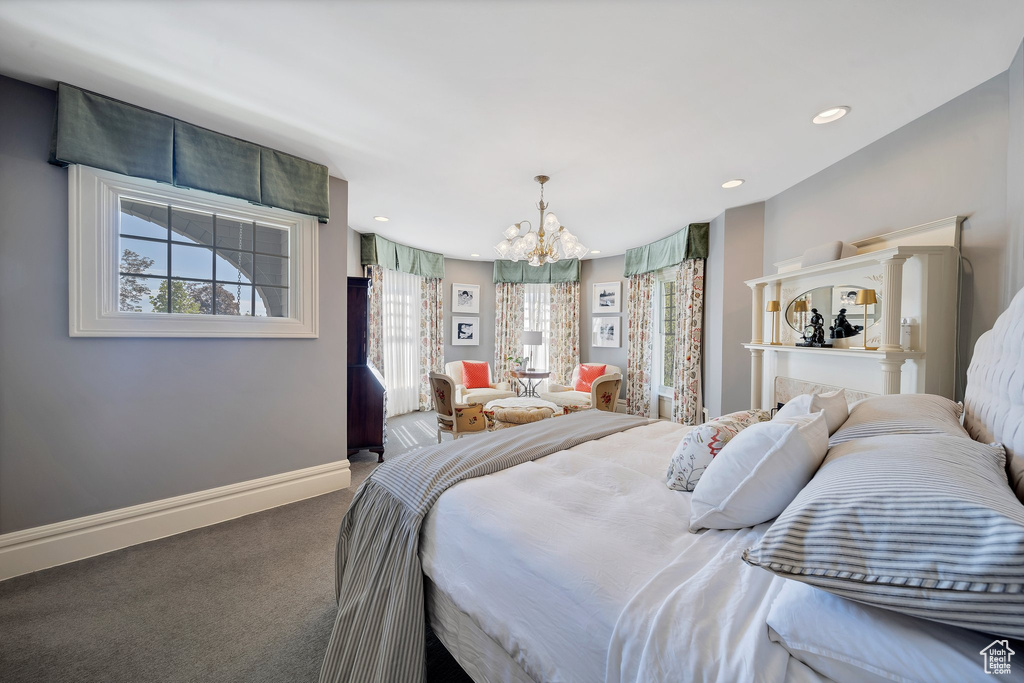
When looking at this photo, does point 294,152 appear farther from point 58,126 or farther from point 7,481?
point 7,481

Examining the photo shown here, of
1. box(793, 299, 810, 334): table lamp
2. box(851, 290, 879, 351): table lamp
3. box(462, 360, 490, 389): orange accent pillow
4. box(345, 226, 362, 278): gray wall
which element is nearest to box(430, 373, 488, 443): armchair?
box(462, 360, 490, 389): orange accent pillow

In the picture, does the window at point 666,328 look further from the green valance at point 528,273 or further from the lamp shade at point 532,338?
the lamp shade at point 532,338

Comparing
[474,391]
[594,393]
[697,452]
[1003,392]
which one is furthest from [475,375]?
[1003,392]

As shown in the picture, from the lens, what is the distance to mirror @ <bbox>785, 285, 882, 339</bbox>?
276 cm

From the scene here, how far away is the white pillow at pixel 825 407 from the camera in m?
1.30

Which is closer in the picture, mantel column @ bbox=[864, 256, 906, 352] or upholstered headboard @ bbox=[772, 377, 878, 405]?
mantel column @ bbox=[864, 256, 906, 352]

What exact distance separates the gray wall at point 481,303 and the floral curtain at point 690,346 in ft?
11.0

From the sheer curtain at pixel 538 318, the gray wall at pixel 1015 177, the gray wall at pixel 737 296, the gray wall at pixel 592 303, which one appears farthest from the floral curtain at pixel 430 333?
the gray wall at pixel 1015 177

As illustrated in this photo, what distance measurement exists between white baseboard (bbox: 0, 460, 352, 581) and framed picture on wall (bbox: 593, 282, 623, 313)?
5.00 m

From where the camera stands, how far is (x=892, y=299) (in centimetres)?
235

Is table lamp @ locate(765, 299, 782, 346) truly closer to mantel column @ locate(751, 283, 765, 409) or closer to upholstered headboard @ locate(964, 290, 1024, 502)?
mantel column @ locate(751, 283, 765, 409)

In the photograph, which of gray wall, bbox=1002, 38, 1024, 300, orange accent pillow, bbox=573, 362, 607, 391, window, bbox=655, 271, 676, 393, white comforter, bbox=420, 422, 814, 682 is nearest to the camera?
white comforter, bbox=420, 422, 814, 682

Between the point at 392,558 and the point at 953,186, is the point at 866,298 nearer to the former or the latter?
the point at 953,186

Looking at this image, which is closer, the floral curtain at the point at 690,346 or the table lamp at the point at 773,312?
the table lamp at the point at 773,312
